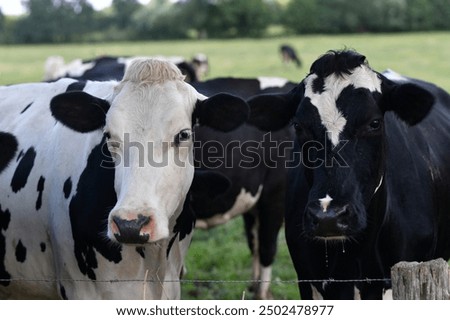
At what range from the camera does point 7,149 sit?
5207mm

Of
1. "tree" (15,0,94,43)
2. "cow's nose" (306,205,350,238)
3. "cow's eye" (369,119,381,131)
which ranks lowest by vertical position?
"cow's nose" (306,205,350,238)

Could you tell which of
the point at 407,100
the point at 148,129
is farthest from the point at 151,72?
the point at 407,100

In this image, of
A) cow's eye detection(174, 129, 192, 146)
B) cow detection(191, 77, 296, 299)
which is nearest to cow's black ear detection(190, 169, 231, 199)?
cow's eye detection(174, 129, 192, 146)

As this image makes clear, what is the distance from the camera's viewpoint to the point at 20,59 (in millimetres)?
41281

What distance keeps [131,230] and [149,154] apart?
1.54 ft

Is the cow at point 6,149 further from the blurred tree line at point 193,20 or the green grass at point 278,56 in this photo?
the blurred tree line at point 193,20

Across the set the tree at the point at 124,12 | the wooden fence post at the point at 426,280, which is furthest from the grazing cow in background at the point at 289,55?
the wooden fence post at the point at 426,280

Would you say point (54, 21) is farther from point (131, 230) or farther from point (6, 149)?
point (131, 230)

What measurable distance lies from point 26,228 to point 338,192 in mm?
1986

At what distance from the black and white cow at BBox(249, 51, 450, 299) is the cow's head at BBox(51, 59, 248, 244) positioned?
0.47 m

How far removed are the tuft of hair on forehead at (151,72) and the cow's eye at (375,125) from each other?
43.4 inches

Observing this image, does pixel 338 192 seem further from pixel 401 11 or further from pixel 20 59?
pixel 401 11

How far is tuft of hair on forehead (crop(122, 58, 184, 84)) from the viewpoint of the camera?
4523mm

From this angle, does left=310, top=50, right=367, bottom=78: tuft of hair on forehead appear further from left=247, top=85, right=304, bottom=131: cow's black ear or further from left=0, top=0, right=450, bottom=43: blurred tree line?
left=0, top=0, right=450, bottom=43: blurred tree line
